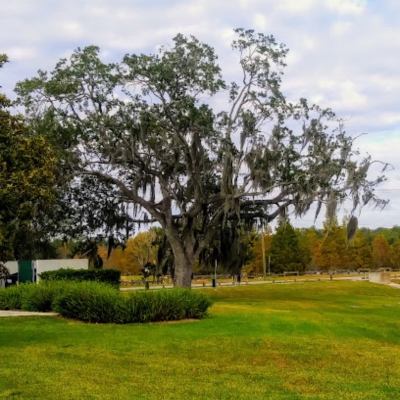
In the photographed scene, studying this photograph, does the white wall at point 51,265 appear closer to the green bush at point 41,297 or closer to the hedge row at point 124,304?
the green bush at point 41,297

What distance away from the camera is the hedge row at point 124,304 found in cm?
1386

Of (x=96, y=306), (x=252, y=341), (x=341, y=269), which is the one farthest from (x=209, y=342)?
(x=341, y=269)

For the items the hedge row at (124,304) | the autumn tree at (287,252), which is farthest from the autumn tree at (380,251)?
the hedge row at (124,304)

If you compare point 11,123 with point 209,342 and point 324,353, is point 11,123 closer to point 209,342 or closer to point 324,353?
point 209,342

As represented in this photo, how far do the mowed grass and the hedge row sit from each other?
17.6 inches

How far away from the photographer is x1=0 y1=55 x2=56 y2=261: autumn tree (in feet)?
32.5

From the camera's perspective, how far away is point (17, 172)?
1019 cm

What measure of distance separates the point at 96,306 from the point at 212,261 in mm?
13783

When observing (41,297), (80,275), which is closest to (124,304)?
(41,297)

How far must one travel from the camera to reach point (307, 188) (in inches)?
871

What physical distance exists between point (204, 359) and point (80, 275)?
1134 centimetres

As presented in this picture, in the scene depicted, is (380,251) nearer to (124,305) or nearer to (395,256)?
(395,256)

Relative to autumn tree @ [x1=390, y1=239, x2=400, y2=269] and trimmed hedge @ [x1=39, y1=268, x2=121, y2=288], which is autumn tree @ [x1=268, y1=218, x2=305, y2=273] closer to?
autumn tree @ [x1=390, y1=239, x2=400, y2=269]

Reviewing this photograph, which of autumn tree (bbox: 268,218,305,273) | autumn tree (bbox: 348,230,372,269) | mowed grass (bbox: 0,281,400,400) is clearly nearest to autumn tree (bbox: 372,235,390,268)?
autumn tree (bbox: 348,230,372,269)
